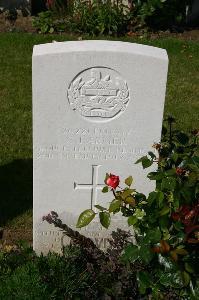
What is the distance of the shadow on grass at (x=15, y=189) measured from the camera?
495 cm

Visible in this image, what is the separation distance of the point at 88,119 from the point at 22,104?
3.04m

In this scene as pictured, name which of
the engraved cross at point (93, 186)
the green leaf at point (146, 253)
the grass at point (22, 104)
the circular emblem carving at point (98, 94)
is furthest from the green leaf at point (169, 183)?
the grass at point (22, 104)

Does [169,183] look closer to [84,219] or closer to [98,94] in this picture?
[84,219]

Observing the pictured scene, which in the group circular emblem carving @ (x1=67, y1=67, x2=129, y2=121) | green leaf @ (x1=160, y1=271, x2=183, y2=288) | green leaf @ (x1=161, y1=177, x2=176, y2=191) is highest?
circular emblem carving @ (x1=67, y1=67, x2=129, y2=121)

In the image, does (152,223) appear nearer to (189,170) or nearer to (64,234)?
(189,170)

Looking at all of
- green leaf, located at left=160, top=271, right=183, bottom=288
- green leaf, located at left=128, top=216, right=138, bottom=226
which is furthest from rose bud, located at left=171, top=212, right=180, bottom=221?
green leaf, located at left=160, top=271, right=183, bottom=288

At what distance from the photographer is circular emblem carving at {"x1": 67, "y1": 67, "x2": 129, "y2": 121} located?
3.71 m

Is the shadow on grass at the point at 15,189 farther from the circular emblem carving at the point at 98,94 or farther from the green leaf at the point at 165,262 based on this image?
the green leaf at the point at 165,262

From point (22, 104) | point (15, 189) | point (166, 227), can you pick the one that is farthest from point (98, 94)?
point (22, 104)

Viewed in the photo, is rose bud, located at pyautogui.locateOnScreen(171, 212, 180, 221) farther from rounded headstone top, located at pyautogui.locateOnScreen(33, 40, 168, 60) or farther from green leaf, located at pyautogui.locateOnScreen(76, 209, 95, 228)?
rounded headstone top, located at pyautogui.locateOnScreen(33, 40, 168, 60)

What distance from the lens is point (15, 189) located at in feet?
17.2

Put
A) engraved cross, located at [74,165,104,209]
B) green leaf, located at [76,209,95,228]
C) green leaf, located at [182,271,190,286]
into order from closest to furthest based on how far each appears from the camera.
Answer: green leaf, located at [182,271,190,286]
green leaf, located at [76,209,95,228]
engraved cross, located at [74,165,104,209]

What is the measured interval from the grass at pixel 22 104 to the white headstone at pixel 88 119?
0.81 metres

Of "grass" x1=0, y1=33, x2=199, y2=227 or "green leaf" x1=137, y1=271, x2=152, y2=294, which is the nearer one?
"green leaf" x1=137, y1=271, x2=152, y2=294
